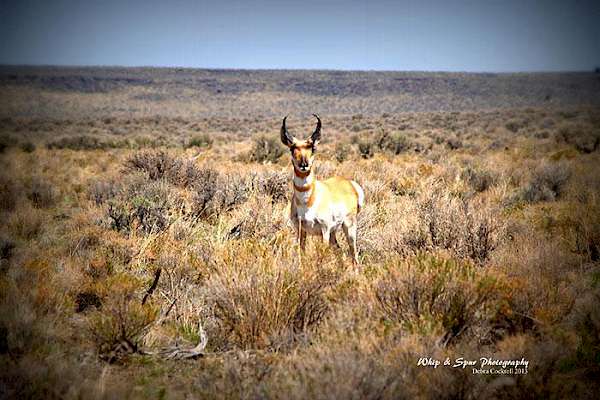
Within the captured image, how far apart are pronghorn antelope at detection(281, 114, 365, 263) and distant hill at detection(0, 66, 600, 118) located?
209 feet

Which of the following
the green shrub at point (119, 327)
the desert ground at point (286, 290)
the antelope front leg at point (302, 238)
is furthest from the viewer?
the antelope front leg at point (302, 238)

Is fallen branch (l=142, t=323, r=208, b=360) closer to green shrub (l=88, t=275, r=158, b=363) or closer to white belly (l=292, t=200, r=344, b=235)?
green shrub (l=88, t=275, r=158, b=363)

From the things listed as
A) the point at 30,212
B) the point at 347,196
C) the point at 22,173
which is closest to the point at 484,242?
the point at 347,196

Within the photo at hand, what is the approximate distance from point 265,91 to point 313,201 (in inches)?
3264

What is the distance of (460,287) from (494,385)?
1.00 m

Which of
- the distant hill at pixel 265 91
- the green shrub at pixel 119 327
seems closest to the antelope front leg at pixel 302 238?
the green shrub at pixel 119 327

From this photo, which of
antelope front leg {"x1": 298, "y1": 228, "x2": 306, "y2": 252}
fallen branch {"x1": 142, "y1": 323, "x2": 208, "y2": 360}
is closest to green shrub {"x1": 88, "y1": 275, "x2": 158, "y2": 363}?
fallen branch {"x1": 142, "y1": 323, "x2": 208, "y2": 360}

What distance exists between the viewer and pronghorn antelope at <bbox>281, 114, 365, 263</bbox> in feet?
15.4

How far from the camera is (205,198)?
27.8 feet

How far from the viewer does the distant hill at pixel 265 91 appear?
68812mm

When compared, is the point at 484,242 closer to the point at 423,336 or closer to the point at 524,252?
the point at 524,252

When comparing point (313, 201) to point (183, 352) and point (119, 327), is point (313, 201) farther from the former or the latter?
point (119, 327)

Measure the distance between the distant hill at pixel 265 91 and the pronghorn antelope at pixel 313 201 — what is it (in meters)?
63.6

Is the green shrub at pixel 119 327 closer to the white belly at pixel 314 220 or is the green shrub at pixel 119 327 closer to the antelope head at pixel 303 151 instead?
the white belly at pixel 314 220
